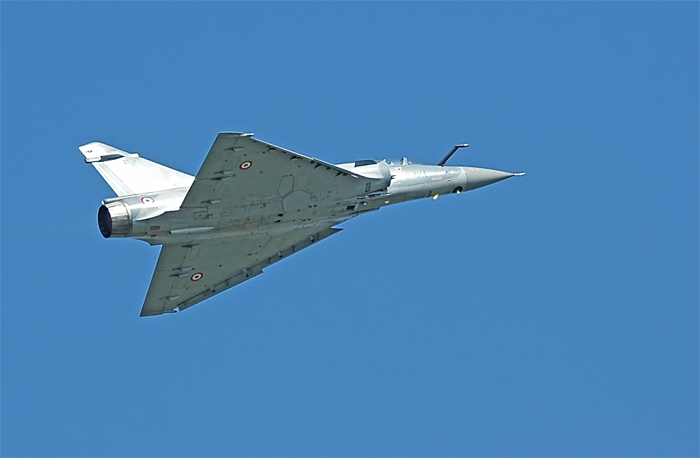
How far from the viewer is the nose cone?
113ft

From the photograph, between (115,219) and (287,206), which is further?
(287,206)

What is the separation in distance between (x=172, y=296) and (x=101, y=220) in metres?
5.60

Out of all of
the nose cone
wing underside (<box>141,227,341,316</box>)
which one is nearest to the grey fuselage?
the nose cone

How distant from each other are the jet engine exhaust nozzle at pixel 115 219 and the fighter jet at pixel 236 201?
0.08 ft

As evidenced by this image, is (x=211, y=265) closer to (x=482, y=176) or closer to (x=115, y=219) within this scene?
(x=115, y=219)

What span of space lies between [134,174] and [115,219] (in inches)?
131

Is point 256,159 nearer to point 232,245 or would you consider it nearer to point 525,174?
point 232,245

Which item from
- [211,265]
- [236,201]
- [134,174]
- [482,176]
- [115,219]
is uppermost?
[482,176]

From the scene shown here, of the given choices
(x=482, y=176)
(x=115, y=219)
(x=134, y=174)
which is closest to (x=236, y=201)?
(x=115, y=219)

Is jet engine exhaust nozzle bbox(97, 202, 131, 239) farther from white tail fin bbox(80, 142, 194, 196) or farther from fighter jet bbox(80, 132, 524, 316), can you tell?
white tail fin bbox(80, 142, 194, 196)

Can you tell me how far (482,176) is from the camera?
34.6 metres

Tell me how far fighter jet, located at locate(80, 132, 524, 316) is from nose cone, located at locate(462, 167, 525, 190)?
27 mm

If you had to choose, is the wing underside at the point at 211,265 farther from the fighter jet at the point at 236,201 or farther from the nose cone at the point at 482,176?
the nose cone at the point at 482,176

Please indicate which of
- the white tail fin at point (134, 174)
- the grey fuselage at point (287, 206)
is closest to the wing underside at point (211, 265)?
the grey fuselage at point (287, 206)
